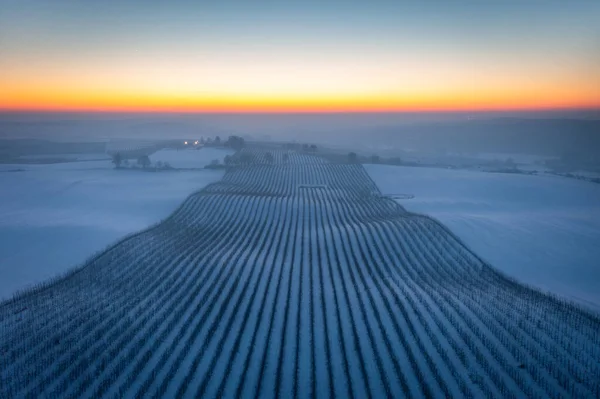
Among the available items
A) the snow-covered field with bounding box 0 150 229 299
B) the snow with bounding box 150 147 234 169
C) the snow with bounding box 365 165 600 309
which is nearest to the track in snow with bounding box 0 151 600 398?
the snow with bounding box 365 165 600 309

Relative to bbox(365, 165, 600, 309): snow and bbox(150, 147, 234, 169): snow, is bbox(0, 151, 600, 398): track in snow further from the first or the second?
bbox(150, 147, 234, 169): snow

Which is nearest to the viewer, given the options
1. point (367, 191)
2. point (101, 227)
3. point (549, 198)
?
point (101, 227)

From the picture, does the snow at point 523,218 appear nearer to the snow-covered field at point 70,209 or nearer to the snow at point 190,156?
the snow-covered field at point 70,209

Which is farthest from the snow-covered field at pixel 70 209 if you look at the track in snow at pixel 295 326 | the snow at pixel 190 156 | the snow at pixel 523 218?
the snow at pixel 523 218

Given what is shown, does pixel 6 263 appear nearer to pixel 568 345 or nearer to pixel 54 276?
pixel 54 276

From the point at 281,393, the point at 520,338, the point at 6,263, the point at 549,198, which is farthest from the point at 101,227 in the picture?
the point at 549,198

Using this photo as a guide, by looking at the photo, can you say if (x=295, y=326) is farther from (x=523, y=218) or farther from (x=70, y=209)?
(x=70, y=209)
